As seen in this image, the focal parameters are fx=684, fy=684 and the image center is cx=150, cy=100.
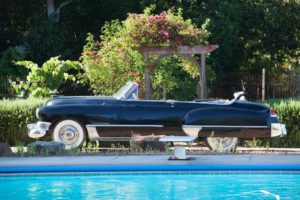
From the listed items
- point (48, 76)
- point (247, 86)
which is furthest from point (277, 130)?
point (247, 86)

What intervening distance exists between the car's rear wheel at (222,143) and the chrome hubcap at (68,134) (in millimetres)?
2489

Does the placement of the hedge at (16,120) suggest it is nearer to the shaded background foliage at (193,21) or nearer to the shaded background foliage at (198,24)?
the shaded background foliage at (193,21)

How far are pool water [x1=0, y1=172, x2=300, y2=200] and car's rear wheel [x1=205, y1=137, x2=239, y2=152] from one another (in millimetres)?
2548

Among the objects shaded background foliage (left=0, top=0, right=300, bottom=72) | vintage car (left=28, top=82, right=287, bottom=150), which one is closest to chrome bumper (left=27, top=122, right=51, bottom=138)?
vintage car (left=28, top=82, right=287, bottom=150)

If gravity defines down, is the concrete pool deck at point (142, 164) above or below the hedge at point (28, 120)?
below

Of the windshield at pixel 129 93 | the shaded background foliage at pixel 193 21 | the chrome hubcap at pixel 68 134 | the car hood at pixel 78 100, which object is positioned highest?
the shaded background foliage at pixel 193 21

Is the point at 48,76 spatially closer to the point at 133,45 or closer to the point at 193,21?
the point at 133,45

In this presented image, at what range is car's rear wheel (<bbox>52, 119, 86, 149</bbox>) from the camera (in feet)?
42.2

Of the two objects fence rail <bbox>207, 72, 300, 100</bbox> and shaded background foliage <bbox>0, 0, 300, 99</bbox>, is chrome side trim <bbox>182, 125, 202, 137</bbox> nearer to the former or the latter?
fence rail <bbox>207, 72, 300, 100</bbox>

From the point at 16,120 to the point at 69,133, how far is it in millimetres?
1784

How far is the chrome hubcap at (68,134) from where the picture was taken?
42.3 feet

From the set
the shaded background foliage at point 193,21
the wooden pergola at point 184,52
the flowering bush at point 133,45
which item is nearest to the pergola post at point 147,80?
the wooden pergola at point 184,52

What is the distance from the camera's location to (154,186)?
385 inches

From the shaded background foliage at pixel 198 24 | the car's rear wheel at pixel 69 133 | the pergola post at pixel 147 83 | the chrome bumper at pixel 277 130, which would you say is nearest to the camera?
the chrome bumper at pixel 277 130
